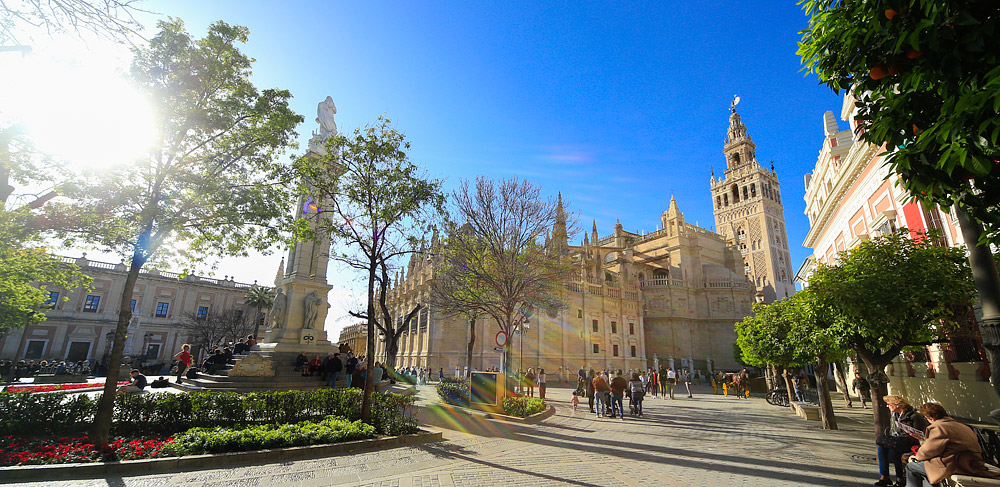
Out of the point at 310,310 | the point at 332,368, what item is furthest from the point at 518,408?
the point at 310,310

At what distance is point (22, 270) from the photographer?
14.6 metres

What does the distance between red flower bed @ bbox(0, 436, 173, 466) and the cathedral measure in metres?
25.2

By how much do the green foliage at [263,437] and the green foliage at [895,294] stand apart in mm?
A: 11123

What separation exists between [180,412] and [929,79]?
12.6 metres

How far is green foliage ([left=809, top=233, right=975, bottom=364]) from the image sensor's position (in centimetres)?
882

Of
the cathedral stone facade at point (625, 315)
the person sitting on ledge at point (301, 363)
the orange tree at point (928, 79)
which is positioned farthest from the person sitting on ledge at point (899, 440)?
the cathedral stone facade at point (625, 315)

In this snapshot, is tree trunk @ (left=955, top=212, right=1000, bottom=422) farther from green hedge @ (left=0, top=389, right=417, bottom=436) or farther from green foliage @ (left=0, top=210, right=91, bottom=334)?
green foliage @ (left=0, top=210, right=91, bottom=334)

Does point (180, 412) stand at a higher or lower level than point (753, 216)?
lower

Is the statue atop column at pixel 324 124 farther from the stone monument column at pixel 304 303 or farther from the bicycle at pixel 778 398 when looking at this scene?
the bicycle at pixel 778 398

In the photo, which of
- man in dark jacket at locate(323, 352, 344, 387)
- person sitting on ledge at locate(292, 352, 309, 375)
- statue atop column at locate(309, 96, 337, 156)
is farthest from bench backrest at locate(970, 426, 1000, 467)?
statue atop column at locate(309, 96, 337, 156)

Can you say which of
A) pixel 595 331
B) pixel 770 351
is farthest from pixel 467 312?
pixel 595 331

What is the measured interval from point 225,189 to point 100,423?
207 inches

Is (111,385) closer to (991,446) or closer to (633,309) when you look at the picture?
(991,446)

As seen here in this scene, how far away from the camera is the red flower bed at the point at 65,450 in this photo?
6.24 m
